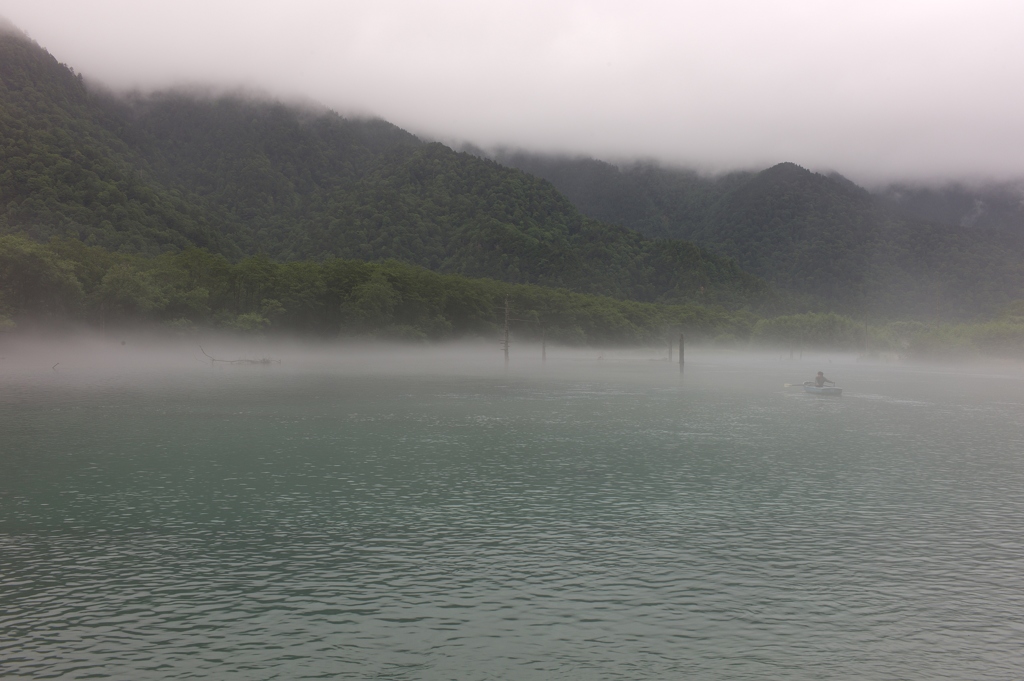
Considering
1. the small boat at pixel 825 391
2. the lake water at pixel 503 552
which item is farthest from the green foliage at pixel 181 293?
the small boat at pixel 825 391

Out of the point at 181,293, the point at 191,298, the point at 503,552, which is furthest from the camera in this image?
the point at 191,298

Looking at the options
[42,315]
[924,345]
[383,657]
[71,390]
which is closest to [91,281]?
[42,315]

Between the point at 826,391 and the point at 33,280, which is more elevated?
the point at 33,280

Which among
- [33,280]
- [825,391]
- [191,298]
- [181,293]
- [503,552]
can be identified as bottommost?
[503,552]

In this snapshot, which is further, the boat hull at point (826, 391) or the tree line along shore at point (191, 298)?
the tree line along shore at point (191, 298)

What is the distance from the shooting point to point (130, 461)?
136ft

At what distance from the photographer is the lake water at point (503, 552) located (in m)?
17.2

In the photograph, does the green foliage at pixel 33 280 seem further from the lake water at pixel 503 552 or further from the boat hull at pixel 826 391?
the boat hull at pixel 826 391

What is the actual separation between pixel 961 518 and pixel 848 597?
13.4 metres

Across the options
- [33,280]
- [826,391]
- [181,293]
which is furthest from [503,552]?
[181,293]

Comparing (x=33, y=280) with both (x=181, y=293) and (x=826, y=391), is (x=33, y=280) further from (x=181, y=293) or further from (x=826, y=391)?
(x=826, y=391)

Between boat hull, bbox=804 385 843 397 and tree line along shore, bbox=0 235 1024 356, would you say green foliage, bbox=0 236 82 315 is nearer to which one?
tree line along shore, bbox=0 235 1024 356

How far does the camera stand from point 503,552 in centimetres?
2530

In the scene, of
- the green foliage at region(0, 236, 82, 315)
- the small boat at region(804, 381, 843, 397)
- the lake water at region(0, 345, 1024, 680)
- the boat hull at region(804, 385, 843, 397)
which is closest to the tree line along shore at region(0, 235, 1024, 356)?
the green foliage at region(0, 236, 82, 315)
